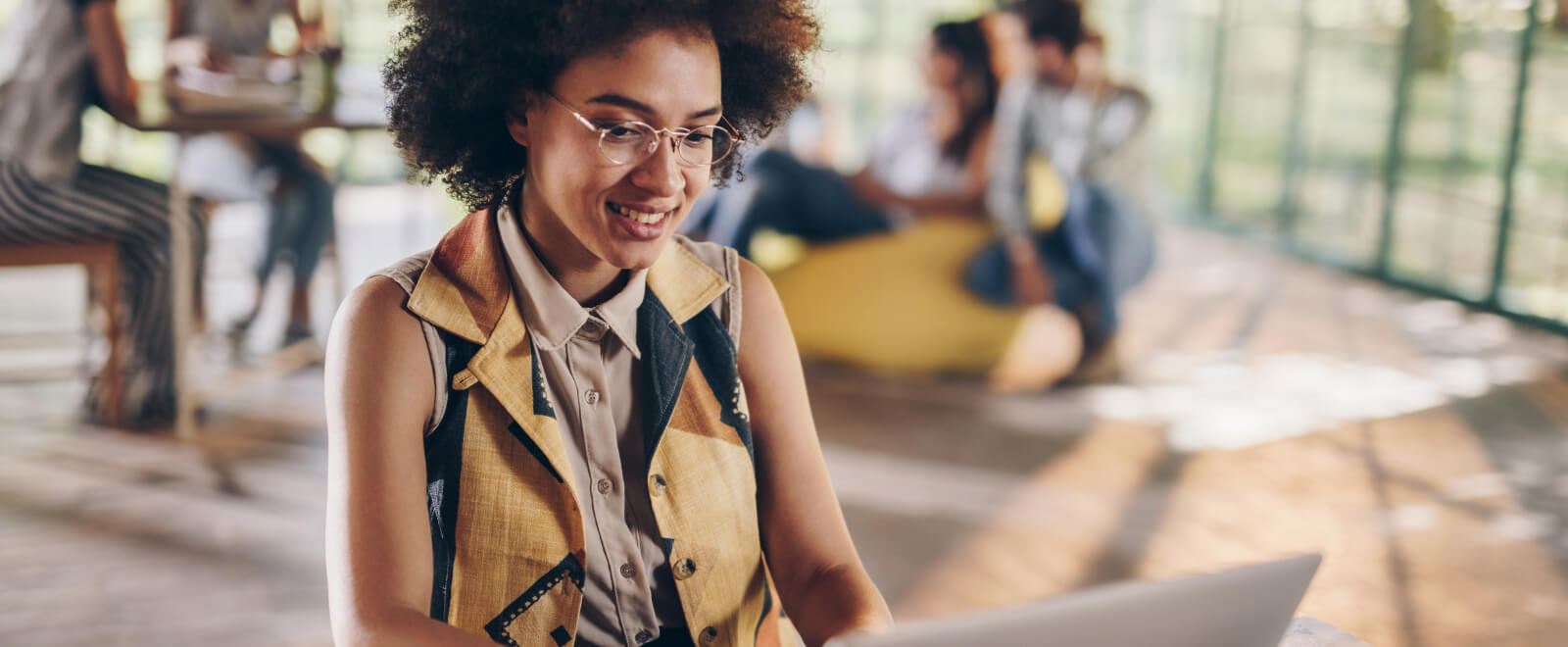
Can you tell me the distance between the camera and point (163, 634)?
264 cm

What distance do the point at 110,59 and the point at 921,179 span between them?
2595 millimetres

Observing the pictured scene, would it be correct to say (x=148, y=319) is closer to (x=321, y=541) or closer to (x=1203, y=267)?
(x=321, y=541)

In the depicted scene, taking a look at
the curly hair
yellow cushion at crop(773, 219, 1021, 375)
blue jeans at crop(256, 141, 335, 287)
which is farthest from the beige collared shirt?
blue jeans at crop(256, 141, 335, 287)

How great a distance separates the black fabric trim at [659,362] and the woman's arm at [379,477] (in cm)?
21

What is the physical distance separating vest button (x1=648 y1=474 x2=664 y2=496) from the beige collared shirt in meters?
0.01

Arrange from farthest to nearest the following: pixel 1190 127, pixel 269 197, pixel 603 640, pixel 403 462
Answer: pixel 1190 127 → pixel 269 197 → pixel 603 640 → pixel 403 462

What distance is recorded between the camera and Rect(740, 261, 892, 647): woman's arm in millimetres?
1295

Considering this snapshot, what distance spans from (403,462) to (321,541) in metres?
2.23

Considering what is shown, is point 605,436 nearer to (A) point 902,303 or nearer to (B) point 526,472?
(B) point 526,472

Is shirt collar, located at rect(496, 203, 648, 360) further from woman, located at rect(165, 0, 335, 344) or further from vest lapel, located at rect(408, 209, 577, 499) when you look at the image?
woman, located at rect(165, 0, 335, 344)

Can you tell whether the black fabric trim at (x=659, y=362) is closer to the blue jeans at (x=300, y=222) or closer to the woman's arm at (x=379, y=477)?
the woman's arm at (x=379, y=477)

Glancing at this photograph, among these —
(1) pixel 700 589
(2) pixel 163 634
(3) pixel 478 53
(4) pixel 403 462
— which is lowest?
(2) pixel 163 634

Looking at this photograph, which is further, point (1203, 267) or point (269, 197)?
point (1203, 267)

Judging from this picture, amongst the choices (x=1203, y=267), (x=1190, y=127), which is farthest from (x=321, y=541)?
(x=1190, y=127)
